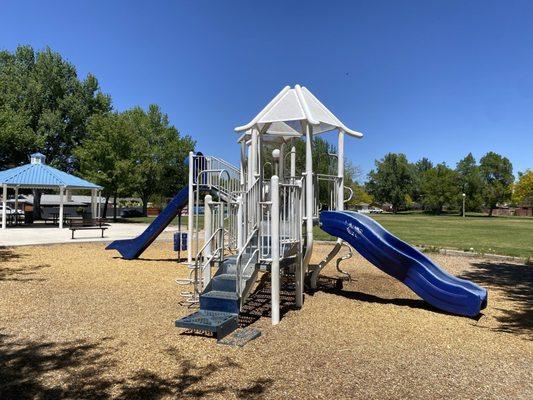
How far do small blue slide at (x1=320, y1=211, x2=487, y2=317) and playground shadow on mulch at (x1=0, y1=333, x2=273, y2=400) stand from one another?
385 cm

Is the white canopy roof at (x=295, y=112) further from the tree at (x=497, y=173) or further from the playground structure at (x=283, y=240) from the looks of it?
the tree at (x=497, y=173)

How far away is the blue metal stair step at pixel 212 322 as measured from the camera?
565 centimetres

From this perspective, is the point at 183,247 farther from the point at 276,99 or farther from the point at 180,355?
the point at 180,355

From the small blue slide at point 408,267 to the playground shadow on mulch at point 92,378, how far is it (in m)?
3.85

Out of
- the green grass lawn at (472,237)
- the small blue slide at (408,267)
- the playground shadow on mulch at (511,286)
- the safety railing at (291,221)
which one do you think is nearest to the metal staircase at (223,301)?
the safety railing at (291,221)

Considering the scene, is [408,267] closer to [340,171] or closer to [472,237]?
[340,171]

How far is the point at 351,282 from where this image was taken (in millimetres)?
10469

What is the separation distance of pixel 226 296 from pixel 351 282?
15.7ft

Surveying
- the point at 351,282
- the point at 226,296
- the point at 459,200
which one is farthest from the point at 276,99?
the point at 459,200

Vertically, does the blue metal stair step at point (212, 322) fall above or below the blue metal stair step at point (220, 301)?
below

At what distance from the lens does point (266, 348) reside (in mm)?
5555

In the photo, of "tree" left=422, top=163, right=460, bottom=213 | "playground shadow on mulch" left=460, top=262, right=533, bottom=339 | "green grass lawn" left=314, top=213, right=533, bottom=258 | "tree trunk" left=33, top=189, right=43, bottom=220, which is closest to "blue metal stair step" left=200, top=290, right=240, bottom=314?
"playground shadow on mulch" left=460, top=262, right=533, bottom=339

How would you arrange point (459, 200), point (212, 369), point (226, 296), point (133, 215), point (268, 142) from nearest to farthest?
point (212, 369) < point (226, 296) < point (268, 142) < point (133, 215) < point (459, 200)

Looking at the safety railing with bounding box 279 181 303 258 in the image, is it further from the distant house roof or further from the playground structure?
the distant house roof
